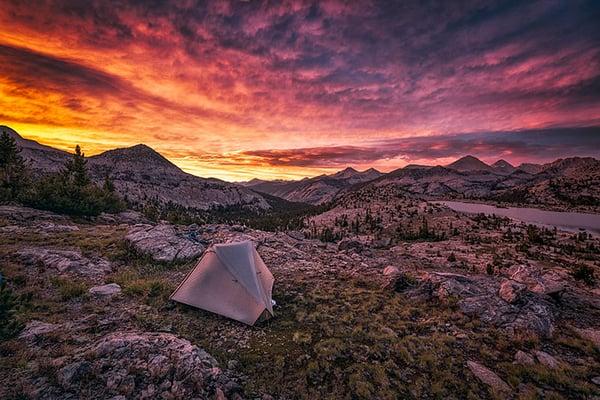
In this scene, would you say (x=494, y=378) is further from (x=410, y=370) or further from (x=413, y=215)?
(x=413, y=215)

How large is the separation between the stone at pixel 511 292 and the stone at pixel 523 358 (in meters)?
3.68

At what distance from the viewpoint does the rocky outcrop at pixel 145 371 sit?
6504 millimetres

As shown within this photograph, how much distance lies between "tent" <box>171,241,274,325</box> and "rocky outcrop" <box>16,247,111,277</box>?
20.7 feet

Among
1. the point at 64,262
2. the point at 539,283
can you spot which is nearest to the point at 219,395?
the point at 64,262

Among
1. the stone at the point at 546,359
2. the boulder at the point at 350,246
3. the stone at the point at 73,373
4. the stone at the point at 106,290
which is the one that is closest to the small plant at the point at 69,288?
the stone at the point at 106,290

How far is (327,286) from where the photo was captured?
14.8 metres

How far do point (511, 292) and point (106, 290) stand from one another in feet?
61.6

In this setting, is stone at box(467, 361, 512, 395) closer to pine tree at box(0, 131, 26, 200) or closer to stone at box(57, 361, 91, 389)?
stone at box(57, 361, 91, 389)

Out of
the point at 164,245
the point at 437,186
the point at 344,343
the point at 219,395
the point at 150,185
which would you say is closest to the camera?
the point at 219,395

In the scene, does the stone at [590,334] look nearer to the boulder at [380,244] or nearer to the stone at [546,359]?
the stone at [546,359]

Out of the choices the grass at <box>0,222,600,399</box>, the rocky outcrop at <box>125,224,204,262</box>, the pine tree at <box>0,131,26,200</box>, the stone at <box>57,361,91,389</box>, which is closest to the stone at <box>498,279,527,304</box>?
the grass at <box>0,222,600,399</box>

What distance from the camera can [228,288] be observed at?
11273 millimetres

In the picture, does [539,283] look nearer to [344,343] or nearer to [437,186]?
[344,343]

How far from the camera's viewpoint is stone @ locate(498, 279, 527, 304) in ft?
A: 39.5
